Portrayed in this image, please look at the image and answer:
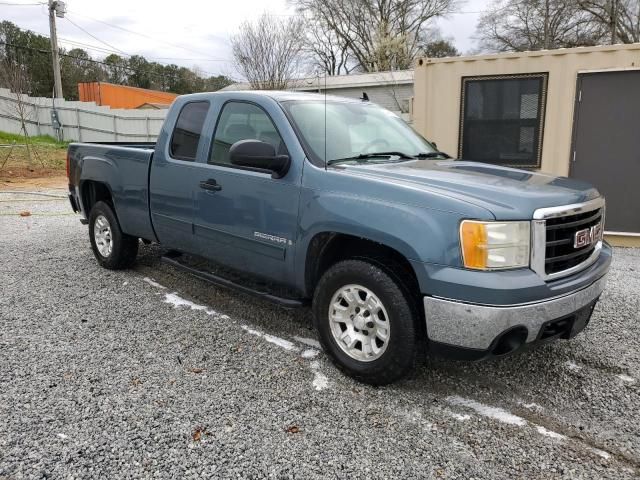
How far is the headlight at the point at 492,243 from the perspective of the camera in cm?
282

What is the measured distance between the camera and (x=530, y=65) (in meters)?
7.52

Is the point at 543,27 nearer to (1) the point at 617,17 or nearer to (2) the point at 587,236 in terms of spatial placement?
(1) the point at 617,17

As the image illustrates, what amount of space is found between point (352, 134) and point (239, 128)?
92 centimetres

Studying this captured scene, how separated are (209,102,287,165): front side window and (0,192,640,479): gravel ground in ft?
4.70

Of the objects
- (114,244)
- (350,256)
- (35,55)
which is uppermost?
(35,55)

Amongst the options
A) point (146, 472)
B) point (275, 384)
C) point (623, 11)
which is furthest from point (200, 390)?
point (623, 11)

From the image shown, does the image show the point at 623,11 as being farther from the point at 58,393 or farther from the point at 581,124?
the point at 58,393

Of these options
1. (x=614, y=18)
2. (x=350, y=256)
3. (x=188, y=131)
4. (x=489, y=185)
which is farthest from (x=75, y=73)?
(x=489, y=185)

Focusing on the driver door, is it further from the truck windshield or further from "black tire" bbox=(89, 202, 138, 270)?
"black tire" bbox=(89, 202, 138, 270)

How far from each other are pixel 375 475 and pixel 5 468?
5.91ft

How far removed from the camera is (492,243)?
2.83 metres

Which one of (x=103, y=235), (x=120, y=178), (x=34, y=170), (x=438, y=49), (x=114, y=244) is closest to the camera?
(x=120, y=178)

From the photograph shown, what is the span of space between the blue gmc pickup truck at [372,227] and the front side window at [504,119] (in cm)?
368

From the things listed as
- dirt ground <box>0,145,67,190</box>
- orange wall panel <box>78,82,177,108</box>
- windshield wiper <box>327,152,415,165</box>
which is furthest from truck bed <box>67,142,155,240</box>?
orange wall panel <box>78,82,177,108</box>
